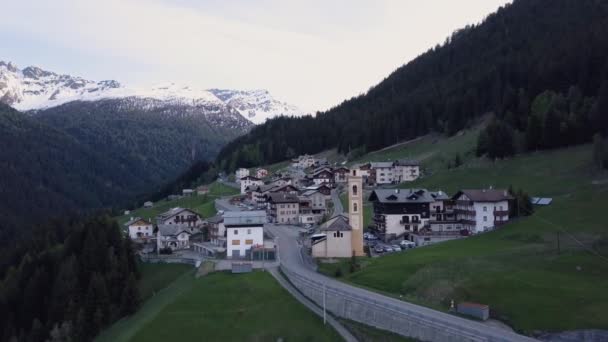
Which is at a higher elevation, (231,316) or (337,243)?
(337,243)

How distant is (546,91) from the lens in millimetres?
102750

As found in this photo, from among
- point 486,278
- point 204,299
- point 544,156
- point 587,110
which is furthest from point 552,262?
point 587,110

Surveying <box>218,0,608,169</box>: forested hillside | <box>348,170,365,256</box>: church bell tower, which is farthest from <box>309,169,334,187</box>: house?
<box>348,170,365,256</box>: church bell tower

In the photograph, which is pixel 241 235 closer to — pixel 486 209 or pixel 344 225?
pixel 344 225

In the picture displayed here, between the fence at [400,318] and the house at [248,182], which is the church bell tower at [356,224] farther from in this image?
the house at [248,182]

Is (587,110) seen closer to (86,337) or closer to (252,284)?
(252,284)

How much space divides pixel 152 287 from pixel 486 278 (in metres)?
39.0

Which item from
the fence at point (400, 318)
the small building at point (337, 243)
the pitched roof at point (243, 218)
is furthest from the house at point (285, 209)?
the fence at point (400, 318)

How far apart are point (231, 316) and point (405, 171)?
2802 inches

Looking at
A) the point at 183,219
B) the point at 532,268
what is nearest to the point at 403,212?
the point at 532,268

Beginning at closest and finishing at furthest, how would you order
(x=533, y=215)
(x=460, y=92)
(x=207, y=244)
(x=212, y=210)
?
(x=533, y=215) → (x=207, y=244) → (x=212, y=210) → (x=460, y=92)

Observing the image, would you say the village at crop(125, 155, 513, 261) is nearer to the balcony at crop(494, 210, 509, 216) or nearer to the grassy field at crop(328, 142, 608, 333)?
the balcony at crop(494, 210, 509, 216)

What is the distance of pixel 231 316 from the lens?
1697 inches

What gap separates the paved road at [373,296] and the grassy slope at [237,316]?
3543 millimetres
